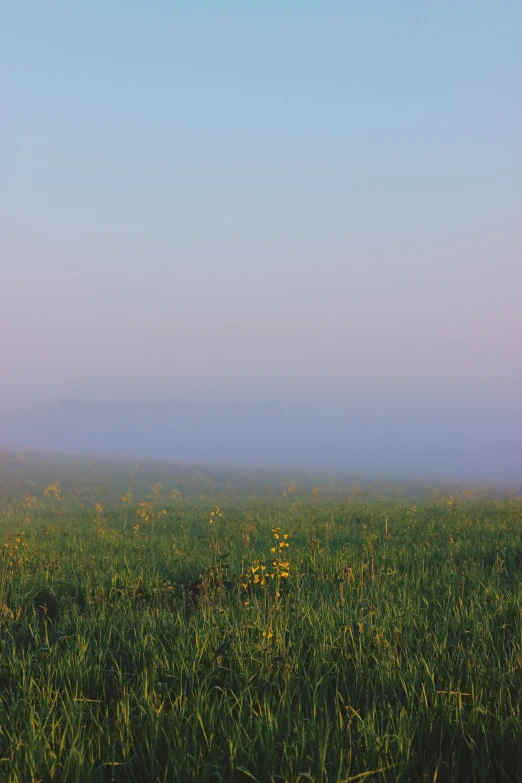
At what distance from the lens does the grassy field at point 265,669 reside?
2.71 meters

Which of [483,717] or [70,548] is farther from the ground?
[483,717]

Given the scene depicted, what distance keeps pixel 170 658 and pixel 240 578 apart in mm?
2310

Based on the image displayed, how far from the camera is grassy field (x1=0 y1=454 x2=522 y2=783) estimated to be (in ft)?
8.89

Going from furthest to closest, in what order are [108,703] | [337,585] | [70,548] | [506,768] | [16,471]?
1. [16,471]
2. [70,548]
3. [337,585]
4. [108,703]
5. [506,768]

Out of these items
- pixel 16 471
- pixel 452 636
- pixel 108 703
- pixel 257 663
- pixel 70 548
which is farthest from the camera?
pixel 16 471

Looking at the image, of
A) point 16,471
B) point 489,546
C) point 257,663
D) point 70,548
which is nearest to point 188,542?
point 70,548

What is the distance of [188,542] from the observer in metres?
9.85

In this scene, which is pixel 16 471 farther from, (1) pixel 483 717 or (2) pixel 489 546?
(1) pixel 483 717

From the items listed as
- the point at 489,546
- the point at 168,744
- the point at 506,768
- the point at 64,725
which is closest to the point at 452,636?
the point at 506,768

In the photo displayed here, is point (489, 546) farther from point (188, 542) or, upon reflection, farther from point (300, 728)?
point (300, 728)

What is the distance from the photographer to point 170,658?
4023 millimetres

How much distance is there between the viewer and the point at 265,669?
374 centimetres

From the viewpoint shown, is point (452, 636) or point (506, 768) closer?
point (506, 768)

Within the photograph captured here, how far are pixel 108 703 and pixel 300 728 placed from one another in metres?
1.47
